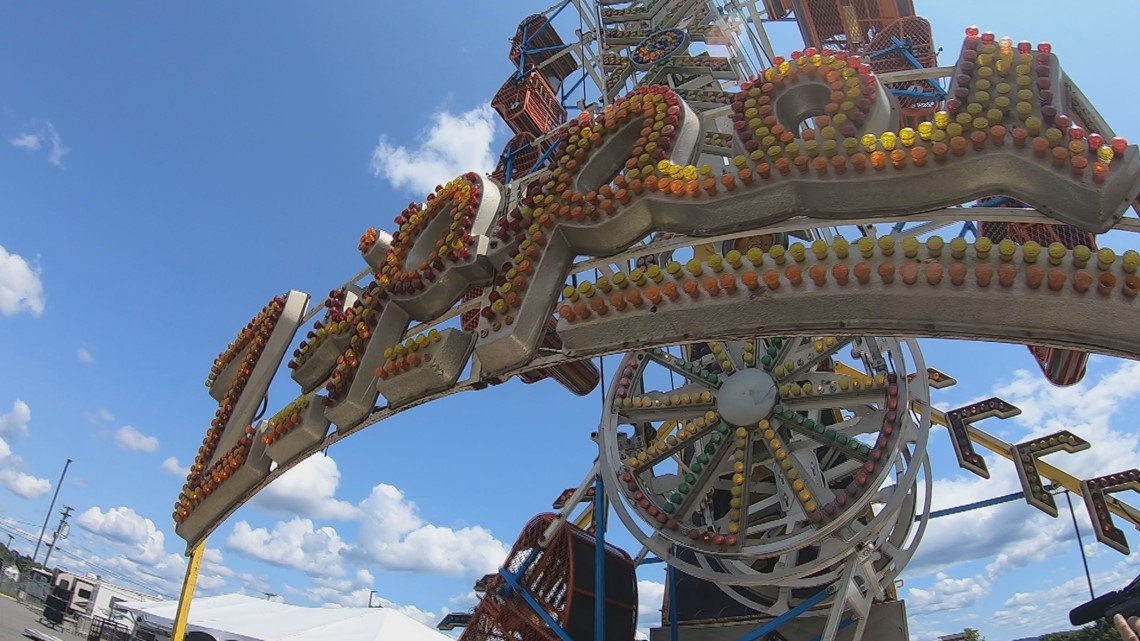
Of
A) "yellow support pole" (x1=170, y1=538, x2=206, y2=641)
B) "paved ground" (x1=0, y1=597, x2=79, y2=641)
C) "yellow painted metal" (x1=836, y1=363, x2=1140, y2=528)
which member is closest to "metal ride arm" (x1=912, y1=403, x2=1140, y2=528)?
"yellow painted metal" (x1=836, y1=363, x2=1140, y2=528)

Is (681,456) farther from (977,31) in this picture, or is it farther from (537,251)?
(977,31)

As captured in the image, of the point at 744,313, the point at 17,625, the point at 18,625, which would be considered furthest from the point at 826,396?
the point at 18,625

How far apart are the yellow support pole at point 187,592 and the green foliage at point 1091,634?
108ft

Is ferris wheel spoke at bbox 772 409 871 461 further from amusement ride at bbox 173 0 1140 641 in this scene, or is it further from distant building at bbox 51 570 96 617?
distant building at bbox 51 570 96 617

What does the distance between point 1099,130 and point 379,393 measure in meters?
6.43

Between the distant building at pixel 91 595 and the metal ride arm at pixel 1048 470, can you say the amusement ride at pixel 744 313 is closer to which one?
the metal ride arm at pixel 1048 470

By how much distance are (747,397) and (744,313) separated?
8250 mm

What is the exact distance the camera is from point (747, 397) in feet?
41.5

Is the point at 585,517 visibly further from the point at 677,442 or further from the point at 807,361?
the point at 807,361

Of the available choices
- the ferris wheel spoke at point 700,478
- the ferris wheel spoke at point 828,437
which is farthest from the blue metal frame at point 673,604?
the ferris wheel spoke at point 828,437

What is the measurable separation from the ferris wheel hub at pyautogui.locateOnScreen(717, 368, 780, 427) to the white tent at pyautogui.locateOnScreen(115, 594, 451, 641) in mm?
10160

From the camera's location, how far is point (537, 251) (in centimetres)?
608

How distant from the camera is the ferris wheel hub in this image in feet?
40.9

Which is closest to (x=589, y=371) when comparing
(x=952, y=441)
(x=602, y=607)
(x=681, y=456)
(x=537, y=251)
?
(x=681, y=456)
